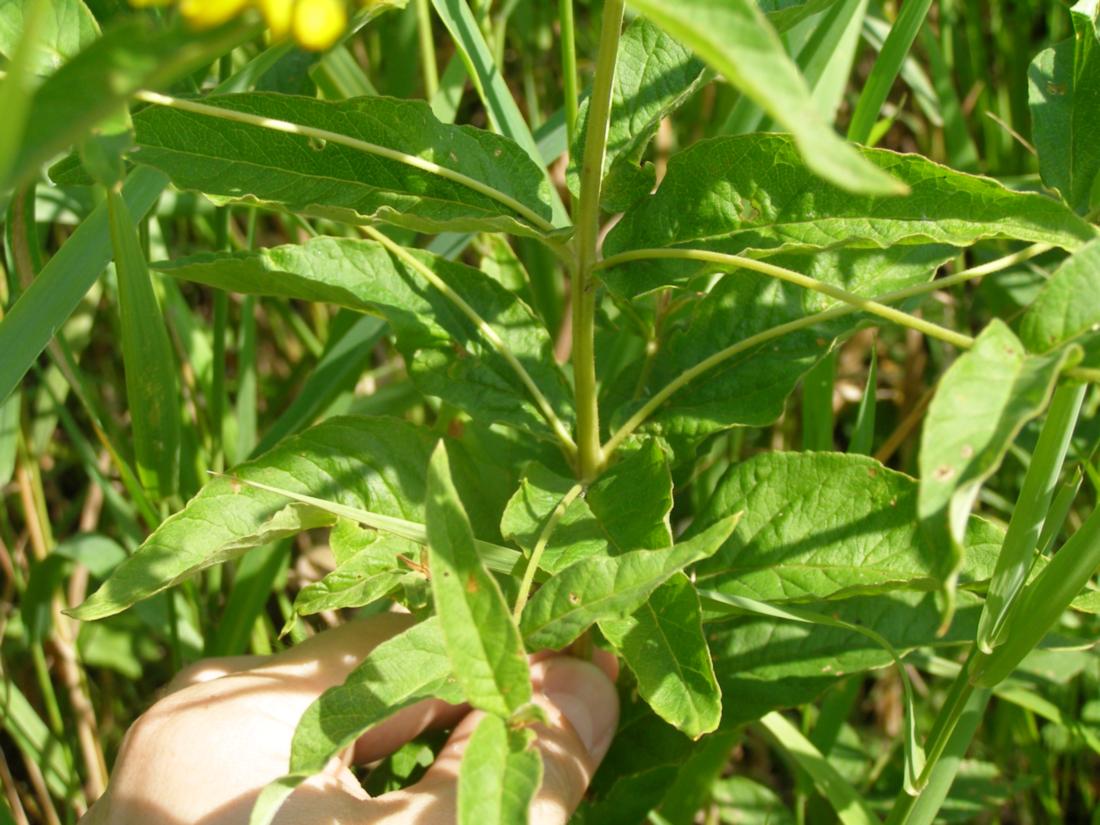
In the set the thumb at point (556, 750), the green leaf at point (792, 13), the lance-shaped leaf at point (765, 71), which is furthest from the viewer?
the thumb at point (556, 750)

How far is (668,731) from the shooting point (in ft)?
4.04

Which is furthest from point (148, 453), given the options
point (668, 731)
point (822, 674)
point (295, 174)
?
point (822, 674)

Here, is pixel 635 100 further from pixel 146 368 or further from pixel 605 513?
pixel 146 368

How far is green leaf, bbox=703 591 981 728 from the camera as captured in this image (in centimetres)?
113

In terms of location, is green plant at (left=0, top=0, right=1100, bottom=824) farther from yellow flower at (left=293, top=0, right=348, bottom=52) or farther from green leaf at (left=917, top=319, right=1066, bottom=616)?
yellow flower at (left=293, top=0, right=348, bottom=52)

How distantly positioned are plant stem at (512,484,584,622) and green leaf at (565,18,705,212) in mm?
260

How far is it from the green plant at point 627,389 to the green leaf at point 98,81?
0.19 metres

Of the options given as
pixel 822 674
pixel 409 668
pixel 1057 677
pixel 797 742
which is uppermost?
pixel 409 668

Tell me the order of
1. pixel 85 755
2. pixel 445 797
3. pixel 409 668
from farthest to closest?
pixel 85 755
pixel 445 797
pixel 409 668

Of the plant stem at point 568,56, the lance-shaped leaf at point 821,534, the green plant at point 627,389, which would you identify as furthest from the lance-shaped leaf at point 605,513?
the plant stem at point 568,56

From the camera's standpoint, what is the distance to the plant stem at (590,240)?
83cm

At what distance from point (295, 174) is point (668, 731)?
27.9 inches

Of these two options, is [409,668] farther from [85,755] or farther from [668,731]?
[85,755]

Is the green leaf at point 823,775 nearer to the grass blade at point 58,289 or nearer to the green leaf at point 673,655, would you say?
the green leaf at point 673,655
